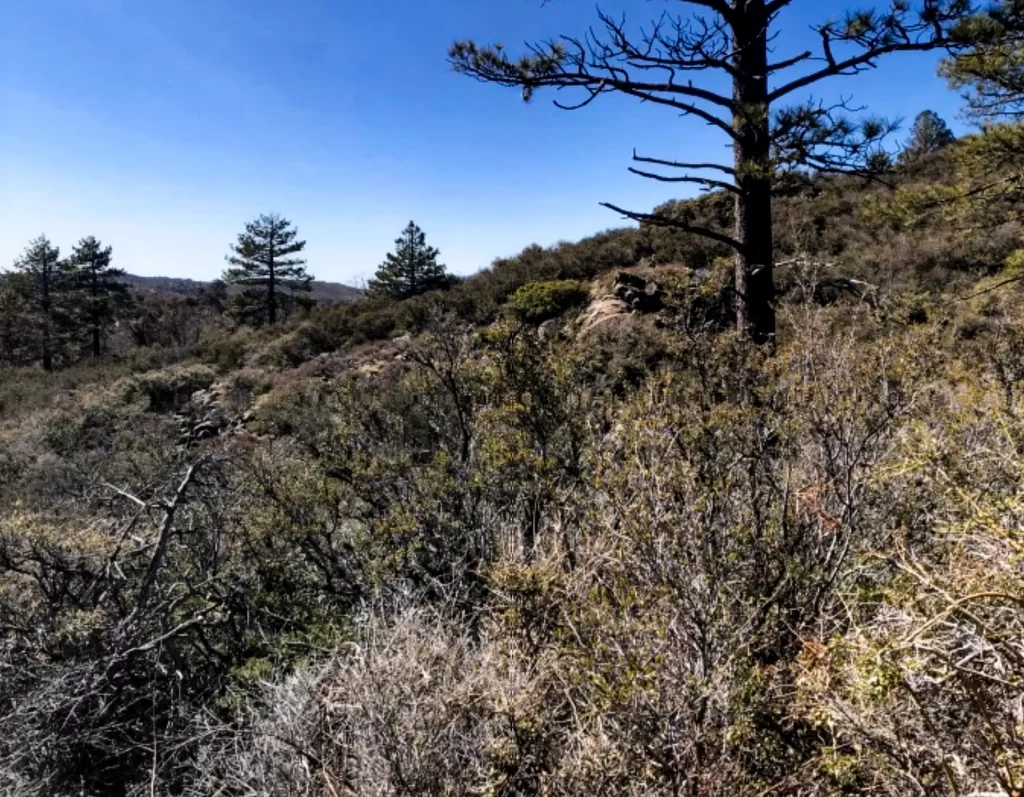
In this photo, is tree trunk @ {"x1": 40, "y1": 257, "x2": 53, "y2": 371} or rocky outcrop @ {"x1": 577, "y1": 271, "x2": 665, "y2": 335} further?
tree trunk @ {"x1": 40, "y1": 257, "x2": 53, "y2": 371}

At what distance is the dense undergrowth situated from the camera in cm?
170

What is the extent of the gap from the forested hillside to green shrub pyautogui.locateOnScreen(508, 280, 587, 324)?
31.6ft

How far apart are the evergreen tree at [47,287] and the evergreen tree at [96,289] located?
65cm

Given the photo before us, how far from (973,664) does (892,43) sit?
17.6 ft

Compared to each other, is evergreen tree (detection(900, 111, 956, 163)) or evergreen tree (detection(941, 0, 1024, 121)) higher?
evergreen tree (detection(900, 111, 956, 163))

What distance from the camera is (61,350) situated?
3434cm

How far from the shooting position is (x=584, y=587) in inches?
110

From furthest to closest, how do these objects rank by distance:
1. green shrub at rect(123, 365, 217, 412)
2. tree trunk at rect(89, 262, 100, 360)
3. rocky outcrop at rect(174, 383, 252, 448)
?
1. tree trunk at rect(89, 262, 100, 360)
2. green shrub at rect(123, 365, 217, 412)
3. rocky outcrop at rect(174, 383, 252, 448)

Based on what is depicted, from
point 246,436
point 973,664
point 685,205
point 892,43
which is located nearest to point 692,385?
point 973,664

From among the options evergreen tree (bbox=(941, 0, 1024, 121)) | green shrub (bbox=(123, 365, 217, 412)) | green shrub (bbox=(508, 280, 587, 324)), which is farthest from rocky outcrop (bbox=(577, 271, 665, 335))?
green shrub (bbox=(123, 365, 217, 412))

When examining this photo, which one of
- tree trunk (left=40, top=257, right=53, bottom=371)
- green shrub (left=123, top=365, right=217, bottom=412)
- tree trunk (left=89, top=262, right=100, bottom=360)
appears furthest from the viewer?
tree trunk (left=89, top=262, right=100, bottom=360)

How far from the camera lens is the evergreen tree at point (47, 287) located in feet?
112

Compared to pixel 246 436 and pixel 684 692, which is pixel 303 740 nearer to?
pixel 684 692

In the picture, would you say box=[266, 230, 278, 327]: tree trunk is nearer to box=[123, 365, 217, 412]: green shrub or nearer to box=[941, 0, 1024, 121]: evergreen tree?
box=[123, 365, 217, 412]: green shrub
